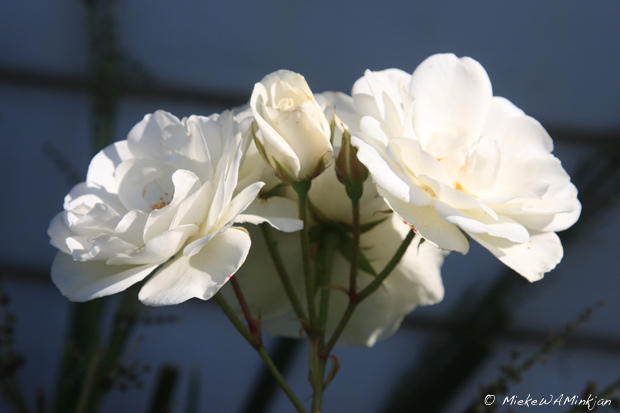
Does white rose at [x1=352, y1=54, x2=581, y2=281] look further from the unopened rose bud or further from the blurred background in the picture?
the blurred background

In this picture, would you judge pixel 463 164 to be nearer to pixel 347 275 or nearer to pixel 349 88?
pixel 347 275

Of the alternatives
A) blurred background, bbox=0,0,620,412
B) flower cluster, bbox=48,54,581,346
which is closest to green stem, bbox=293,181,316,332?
flower cluster, bbox=48,54,581,346

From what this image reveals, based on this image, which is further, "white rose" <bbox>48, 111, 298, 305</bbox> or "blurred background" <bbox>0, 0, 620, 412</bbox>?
"blurred background" <bbox>0, 0, 620, 412</bbox>

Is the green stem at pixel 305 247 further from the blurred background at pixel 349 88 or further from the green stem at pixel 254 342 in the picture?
the blurred background at pixel 349 88

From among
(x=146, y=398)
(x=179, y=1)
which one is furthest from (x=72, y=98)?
(x=146, y=398)

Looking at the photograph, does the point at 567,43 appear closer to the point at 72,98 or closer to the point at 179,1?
the point at 179,1

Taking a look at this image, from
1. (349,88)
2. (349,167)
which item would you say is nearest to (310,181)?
(349,167)

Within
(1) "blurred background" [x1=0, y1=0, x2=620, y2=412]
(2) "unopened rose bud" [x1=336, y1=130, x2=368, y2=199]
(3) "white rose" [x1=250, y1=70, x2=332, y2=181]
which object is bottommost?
(1) "blurred background" [x1=0, y1=0, x2=620, y2=412]

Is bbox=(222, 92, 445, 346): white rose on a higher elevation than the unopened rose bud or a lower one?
lower
